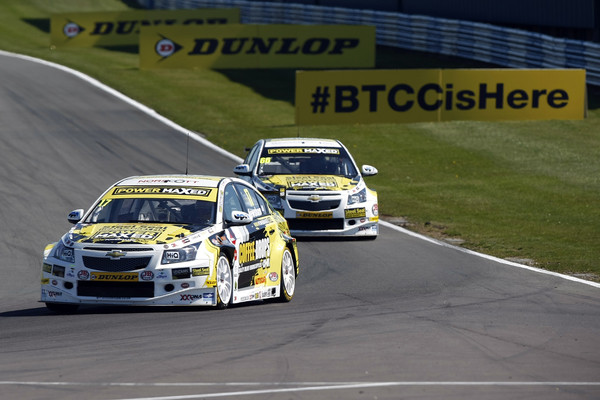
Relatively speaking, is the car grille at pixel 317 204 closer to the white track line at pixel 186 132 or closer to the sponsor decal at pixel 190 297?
the white track line at pixel 186 132

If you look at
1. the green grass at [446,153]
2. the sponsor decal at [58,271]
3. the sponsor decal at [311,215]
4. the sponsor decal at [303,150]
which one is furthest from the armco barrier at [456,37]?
the sponsor decal at [58,271]

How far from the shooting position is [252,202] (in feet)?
45.8

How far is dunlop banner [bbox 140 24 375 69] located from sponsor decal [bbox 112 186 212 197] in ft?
94.4

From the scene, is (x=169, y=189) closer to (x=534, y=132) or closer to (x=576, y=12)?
(x=534, y=132)

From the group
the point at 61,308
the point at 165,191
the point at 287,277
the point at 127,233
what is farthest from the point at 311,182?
the point at 61,308

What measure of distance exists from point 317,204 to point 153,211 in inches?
256

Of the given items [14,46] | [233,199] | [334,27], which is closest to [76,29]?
[14,46]

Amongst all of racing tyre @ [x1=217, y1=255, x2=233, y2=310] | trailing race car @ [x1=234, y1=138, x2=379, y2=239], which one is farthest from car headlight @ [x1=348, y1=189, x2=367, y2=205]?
racing tyre @ [x1=217, y1=255, x2=233, y2=310]

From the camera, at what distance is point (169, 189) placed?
1331 centimetres

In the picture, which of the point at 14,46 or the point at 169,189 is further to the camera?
the point at 14,46

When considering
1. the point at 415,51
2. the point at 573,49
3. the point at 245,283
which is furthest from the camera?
the point at 415,51

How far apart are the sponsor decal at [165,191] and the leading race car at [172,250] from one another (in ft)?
0.04

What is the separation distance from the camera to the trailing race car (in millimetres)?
19312

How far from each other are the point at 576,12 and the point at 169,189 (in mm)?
29878
